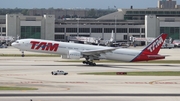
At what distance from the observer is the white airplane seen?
3162 inches

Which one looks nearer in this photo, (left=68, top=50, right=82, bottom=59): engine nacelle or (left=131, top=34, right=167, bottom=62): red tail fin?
(left=68, top=50, right=82, bottom=59): engine nacelle

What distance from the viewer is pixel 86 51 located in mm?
81000

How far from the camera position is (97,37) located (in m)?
186

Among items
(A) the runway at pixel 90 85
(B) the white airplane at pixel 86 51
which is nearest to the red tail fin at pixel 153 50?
(B) the white airplane at pixel 86 51

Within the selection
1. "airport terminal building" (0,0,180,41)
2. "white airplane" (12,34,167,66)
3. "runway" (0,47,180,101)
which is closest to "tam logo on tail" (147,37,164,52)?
"white airplane" (12,34,167,66)

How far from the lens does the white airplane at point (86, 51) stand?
263ft

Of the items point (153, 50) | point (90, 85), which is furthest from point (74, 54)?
point (90, 85)

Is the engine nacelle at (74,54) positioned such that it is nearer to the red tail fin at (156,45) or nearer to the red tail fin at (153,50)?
the red tail fin at (153,50)

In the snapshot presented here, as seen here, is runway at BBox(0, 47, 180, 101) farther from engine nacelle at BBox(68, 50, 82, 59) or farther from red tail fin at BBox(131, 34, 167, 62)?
red tail fin at BBox(131, 34, 167, 62)

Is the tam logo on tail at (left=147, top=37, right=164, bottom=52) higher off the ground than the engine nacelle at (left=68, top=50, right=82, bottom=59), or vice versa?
the tam logo on tail at (left=147, top=37, right=164, bottom=52)

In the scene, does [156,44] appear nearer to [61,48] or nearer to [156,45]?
[156,45]

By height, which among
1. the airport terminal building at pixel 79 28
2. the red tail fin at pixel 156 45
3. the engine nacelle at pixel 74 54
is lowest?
the engine nacelle at pixel 74 54

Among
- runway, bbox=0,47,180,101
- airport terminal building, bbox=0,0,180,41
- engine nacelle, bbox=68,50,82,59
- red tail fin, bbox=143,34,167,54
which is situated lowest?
runway, bbox=0,47,180,101

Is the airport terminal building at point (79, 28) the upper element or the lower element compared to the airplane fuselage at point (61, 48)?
upper
